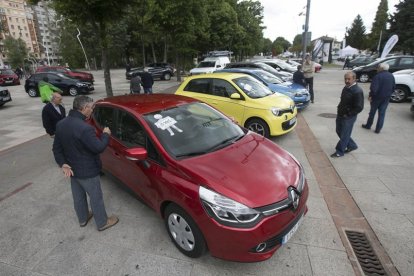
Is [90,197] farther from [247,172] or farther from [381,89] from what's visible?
[381,89]

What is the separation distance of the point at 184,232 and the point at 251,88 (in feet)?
15.8

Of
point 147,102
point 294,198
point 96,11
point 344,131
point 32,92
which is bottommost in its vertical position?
point 32,92

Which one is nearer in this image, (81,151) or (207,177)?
(207,177)

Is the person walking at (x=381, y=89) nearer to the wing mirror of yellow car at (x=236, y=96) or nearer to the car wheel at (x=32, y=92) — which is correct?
the wing mirror of yellow car at (x=236, y=96)

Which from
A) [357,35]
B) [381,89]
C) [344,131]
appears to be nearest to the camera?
[344,131]

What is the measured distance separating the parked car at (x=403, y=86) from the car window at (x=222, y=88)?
7.53m

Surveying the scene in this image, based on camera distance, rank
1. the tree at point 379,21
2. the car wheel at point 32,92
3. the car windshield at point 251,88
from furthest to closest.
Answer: the tree at point 379,21 → the car wheel at point 32,92 → the car windshield at point 251,88

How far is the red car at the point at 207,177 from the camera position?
242cm

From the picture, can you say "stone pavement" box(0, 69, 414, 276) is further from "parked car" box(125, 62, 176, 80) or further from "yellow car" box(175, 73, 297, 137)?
"parked car" box(125, 62, 176, 80)

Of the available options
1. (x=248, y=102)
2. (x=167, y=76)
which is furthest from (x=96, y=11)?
(x=167, y=76)

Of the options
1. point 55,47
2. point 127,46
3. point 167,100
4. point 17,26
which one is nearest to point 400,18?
point 127,46

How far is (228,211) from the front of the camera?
2402 mm

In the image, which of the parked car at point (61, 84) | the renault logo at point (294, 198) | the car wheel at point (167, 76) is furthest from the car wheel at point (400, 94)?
the car wheel at point (167, 76)

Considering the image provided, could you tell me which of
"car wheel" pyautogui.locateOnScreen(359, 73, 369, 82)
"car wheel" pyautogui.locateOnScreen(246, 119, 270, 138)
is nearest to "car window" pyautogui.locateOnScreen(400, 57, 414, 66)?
"car wheel" pyautogui.locateOnScreen(359, 73, 369, 82)
